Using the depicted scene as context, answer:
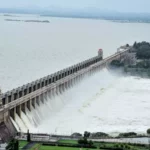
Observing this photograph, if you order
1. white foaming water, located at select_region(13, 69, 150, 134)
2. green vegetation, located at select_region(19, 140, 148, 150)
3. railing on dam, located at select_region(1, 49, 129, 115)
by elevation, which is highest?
railing on dam, located at select_region(1, 49, 129, 115)

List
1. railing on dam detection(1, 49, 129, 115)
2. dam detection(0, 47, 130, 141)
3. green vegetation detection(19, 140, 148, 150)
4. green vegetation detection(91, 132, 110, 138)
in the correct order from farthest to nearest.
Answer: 1. railing on dam detection(1, 49, 129, 115)
2. green vegetation detection(91, 132, 110, 138)
3. dam detection(0, 47, 130, 141)
4. green vegetation detection(19, 140, 148, 150)

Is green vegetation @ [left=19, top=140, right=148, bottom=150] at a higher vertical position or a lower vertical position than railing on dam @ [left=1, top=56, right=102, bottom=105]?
lower

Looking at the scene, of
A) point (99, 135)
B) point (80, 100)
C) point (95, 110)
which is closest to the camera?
point (99, 135)

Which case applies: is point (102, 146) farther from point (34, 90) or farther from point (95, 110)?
point (95, 110)

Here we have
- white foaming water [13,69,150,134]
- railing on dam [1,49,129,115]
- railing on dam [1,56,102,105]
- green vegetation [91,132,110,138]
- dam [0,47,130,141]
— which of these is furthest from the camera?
white foaming water [13,69,150,134]

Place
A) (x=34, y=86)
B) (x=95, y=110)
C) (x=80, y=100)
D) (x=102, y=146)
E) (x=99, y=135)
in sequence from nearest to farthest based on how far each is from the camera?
1. (x=102, y=146)
2. (x=99, y=135)
3. (x=34, y=86)
4. (x=95, y=110)
5. (x=80, y=100)

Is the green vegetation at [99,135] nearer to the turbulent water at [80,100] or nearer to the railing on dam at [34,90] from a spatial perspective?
the turbulent water at [80,100]

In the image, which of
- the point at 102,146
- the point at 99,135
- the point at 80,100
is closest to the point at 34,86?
the point at 80,100

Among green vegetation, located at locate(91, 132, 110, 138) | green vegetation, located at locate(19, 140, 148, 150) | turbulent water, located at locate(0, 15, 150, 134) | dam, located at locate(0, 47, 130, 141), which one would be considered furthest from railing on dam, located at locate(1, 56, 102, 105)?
green vegetation, located at locate(19, 140, 148, 150)

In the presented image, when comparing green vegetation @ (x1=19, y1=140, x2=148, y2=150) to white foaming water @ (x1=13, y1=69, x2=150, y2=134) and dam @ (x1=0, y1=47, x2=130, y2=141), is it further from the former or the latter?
white foaming water @ (x1=13, y1=69, x2=150, y2=134)

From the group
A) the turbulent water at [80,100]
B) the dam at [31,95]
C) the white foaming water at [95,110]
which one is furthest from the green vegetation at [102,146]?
the white foaming water at [95,110]
